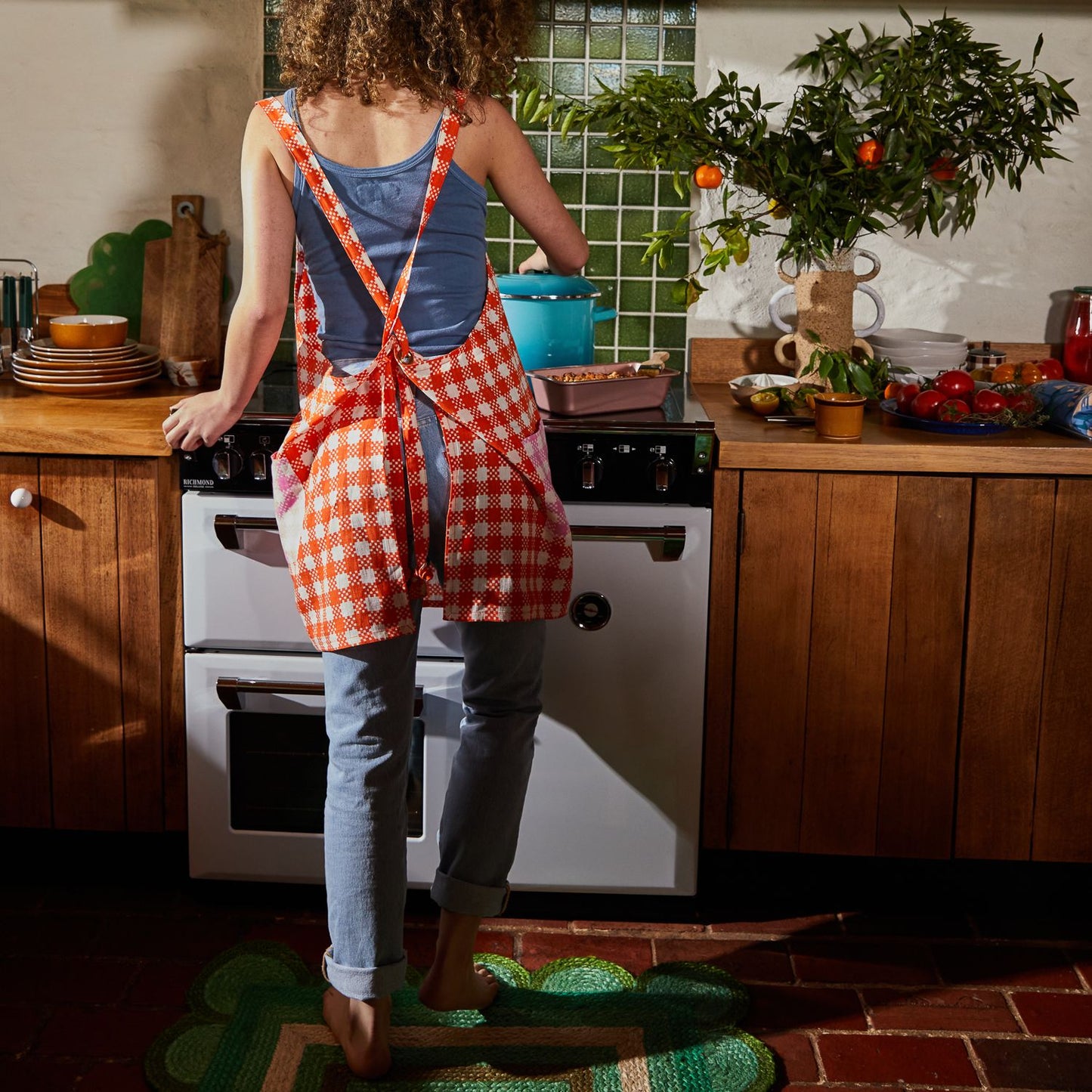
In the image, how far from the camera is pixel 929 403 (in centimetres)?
246

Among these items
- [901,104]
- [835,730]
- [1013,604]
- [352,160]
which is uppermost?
[901,104]

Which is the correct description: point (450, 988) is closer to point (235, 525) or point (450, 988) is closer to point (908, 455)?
point (235, 525)

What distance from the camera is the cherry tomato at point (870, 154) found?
258cm

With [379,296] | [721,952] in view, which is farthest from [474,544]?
[721,952]

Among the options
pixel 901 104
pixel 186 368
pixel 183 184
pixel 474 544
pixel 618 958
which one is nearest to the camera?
pixel 474 544

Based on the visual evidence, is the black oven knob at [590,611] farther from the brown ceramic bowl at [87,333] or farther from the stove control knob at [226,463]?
the brown ceramic bowl at [87,333]

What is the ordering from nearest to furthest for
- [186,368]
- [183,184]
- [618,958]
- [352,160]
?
[352,160]
[618,958]
[186,368]
[183,184]

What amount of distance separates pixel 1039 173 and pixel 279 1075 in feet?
7.73

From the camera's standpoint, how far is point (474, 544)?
1.86 meters

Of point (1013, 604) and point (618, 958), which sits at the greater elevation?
point (1013, 604)

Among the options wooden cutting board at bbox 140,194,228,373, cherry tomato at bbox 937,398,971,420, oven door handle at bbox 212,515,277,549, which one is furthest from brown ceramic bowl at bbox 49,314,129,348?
cherry tomato at bbox 937,398,971,420

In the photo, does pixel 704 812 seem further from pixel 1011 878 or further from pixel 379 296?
pixel 379 296

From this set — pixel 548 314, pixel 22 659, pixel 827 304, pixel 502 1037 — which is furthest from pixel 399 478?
pixel 827 304

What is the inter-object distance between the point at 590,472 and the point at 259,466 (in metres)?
0.57
